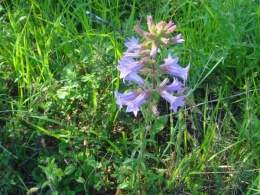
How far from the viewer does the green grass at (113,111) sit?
2.21m

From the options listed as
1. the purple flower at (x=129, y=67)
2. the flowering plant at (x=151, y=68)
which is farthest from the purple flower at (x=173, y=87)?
the purple flower at (x=129, y=67)

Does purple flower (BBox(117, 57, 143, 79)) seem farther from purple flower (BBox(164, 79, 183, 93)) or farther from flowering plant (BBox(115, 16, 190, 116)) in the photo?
purple flower (BBox(164, 79, 183, 93))

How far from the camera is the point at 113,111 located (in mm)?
2375

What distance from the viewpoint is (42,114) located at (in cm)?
239

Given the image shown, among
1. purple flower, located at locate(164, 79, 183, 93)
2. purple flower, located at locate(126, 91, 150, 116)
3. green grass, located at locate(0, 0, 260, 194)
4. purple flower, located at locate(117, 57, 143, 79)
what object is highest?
purple flower, located at locate(117, 57, 143, 79)

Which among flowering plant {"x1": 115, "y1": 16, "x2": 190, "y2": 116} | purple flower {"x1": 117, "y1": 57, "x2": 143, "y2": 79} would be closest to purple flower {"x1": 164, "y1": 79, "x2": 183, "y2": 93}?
flowering plant {"x1": 115, "y1": 16, "x2": 190, "y2": 116}

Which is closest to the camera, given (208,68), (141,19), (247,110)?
(247,110)

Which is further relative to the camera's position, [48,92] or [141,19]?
[141,19]

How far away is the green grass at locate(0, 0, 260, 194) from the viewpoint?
2.21 meters

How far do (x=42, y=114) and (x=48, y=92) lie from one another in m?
0.09

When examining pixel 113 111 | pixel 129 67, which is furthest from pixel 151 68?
pixel 113 111

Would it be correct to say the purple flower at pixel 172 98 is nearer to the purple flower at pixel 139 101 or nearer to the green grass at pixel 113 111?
the purple flower at pixel 139 101

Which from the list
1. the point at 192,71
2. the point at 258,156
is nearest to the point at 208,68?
the point at 192,71

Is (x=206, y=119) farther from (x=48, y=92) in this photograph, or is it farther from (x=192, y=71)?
(x=48, y=92)
